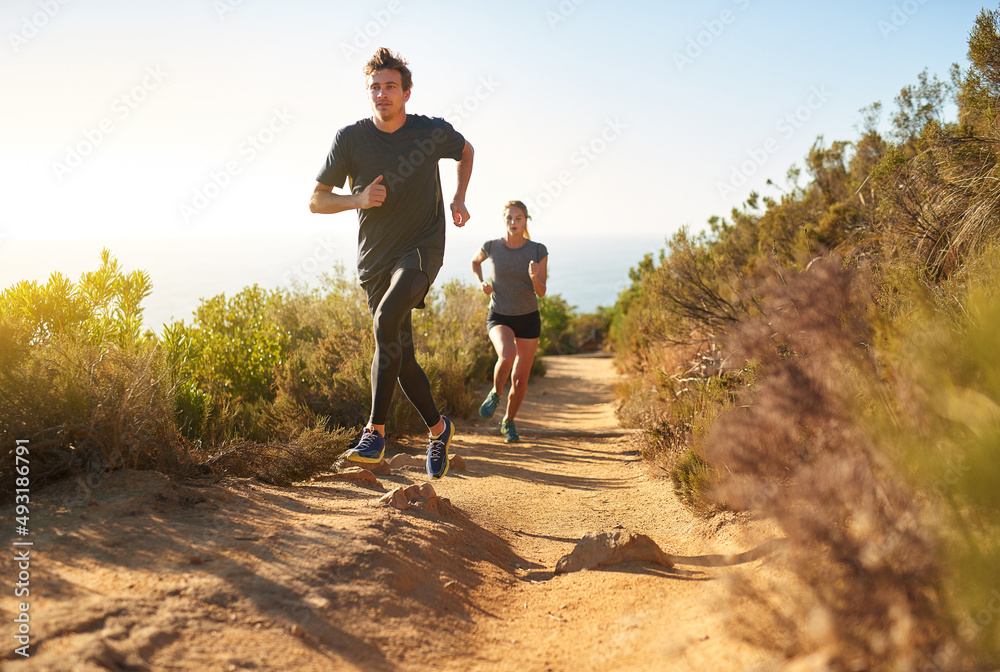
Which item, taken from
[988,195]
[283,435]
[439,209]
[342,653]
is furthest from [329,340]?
[988,195]

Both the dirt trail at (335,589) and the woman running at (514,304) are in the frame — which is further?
the woman running at (514,304)

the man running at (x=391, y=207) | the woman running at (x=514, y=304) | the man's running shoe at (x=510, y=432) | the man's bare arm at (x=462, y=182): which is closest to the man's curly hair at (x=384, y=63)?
the man running at (x=391, y=207)

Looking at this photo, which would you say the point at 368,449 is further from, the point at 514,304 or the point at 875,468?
the point at 514,304

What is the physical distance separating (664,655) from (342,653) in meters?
1.11

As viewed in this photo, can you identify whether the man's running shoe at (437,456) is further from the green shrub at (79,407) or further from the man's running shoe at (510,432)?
the man's running shoe at (510,432)

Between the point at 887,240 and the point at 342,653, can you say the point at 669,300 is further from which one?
the point at 342,653

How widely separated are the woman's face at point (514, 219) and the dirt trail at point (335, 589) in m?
3.52

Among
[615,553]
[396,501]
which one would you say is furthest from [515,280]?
[615,553]

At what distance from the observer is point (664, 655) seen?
2.24 meters

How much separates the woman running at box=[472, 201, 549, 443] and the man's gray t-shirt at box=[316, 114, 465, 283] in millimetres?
2652

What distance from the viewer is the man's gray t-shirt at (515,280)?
6.78m

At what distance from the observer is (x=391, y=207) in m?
4.04

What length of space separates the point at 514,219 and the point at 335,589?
4.95 m

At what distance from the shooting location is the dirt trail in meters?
2.06
